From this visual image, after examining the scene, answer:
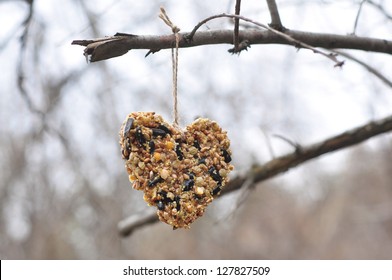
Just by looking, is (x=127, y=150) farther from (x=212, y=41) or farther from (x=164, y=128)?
(x=212, y=41)

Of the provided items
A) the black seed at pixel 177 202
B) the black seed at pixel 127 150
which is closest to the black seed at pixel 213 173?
the black seed at pixel 177 202

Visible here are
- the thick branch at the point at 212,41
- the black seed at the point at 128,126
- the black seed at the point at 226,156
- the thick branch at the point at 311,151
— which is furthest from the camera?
the thick branch at the point at 311,151

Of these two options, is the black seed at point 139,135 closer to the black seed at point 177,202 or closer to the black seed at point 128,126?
the black seed at point 128,126

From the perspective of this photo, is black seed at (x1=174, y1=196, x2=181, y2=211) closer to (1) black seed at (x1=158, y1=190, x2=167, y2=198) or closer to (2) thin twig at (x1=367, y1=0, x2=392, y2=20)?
(1) black seed at (x1=158, y1=190, x2=167, y2=198)

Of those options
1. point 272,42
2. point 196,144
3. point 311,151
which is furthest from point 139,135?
point 311,151
